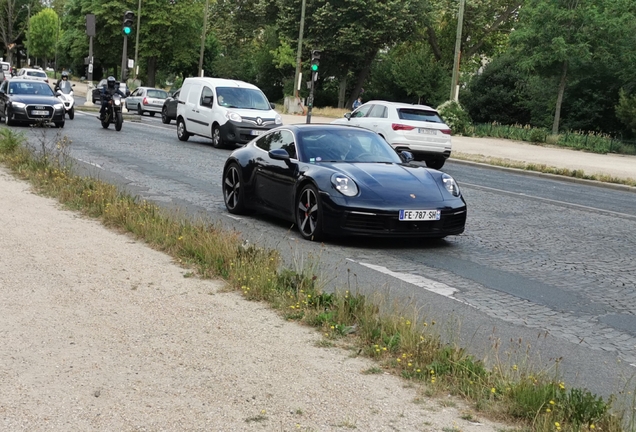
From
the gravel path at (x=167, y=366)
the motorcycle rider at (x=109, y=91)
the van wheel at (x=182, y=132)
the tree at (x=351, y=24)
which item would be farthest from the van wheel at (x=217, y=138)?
the tree at (x=351, y=24)

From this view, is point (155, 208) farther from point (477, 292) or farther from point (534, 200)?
point (534, 200)

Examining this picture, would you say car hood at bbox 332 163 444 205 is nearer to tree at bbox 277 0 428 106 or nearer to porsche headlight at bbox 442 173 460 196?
porsche headlight at bbox 442 173 460 196

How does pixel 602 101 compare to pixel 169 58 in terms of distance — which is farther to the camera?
pixel 169 58

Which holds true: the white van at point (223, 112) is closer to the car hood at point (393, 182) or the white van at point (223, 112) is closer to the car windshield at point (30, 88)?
the car windshield at point (30, 88)

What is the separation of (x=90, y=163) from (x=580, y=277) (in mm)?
11736

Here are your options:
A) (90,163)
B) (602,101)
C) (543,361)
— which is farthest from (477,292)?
(602,101)

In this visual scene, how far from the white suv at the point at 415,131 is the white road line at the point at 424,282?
15761 mm

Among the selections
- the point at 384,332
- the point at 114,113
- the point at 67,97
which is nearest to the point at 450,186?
the point at 384,332

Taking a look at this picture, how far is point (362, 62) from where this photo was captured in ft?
237

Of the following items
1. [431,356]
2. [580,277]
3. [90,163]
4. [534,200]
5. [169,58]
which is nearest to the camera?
[431,356]

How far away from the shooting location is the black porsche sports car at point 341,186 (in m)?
10.5

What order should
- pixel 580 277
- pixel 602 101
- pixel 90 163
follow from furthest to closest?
pixel 602 101 → pixel 90 163 → pixel 580 277

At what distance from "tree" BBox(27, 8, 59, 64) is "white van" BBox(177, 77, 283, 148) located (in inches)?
4857

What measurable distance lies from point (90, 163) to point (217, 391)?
47.4ft
